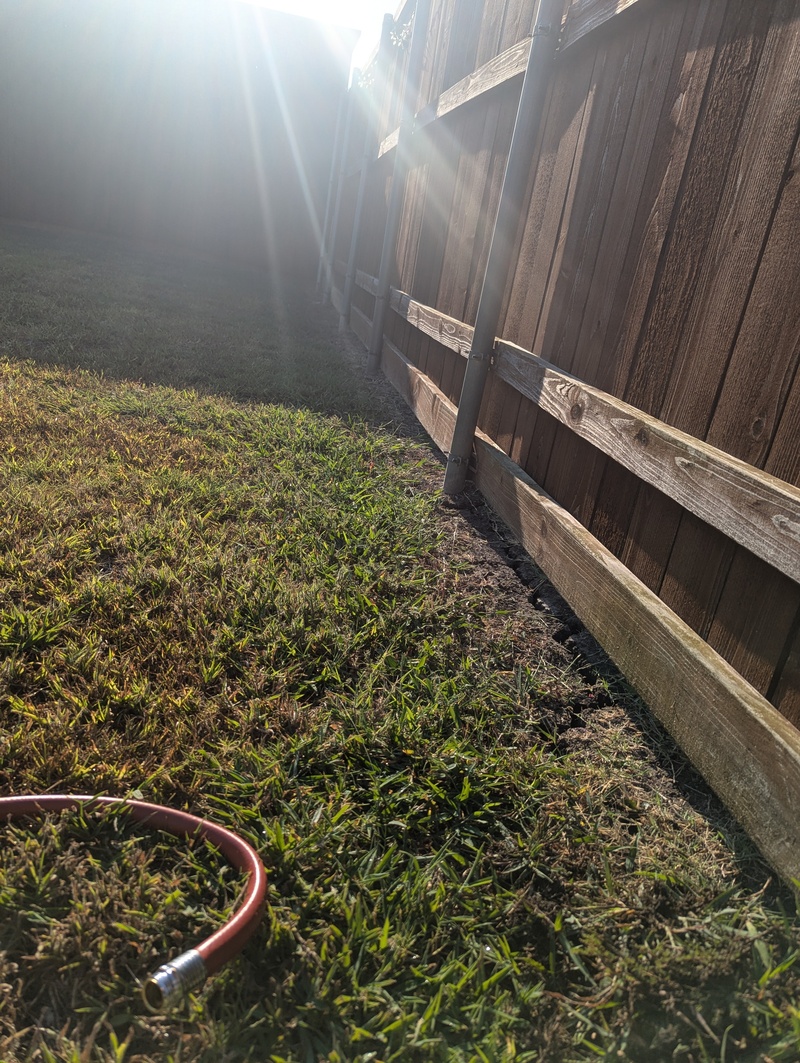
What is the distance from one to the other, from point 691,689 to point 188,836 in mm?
1139

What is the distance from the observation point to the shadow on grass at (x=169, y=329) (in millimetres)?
4508

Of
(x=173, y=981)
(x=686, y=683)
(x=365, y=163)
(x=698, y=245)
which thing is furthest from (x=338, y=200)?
(x=173, y=981)

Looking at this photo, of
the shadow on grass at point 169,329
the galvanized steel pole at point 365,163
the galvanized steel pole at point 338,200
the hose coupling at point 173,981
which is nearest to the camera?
the hose coupling at point 173,981

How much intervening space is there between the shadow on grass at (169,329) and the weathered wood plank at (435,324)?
617 mm

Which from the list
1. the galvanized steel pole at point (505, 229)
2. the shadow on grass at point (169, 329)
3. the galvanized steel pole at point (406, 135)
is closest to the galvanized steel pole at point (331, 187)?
the shadow on grass at point (169, 329)

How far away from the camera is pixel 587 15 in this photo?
2.34 meters

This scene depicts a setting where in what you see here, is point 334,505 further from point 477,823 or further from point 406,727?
point 477,823

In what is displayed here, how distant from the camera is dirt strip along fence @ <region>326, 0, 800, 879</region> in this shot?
142 centimetres

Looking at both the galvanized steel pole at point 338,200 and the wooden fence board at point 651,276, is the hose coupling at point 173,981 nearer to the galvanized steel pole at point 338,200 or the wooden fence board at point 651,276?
the wooden fence board at point 651,276

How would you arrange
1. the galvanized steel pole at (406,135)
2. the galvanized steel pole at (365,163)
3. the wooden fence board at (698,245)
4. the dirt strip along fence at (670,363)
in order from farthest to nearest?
the galvanized steel pole at (365,163) → the galvanized steel pole at (406,135) → the wooden fence board at (698,245) → the dirt strip along fence at (670,363)

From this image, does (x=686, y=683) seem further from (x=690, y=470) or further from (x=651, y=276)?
(x=651, y=276)

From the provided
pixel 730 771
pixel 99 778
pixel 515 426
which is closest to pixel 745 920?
pixel 730 771

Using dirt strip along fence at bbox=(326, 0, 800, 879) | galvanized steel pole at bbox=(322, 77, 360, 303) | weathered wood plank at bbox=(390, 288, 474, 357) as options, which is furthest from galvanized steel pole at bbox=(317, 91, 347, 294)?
dirt strip along fence at bbox=(326, 0, 800, 879)

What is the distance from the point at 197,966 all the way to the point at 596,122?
2.58 meters
